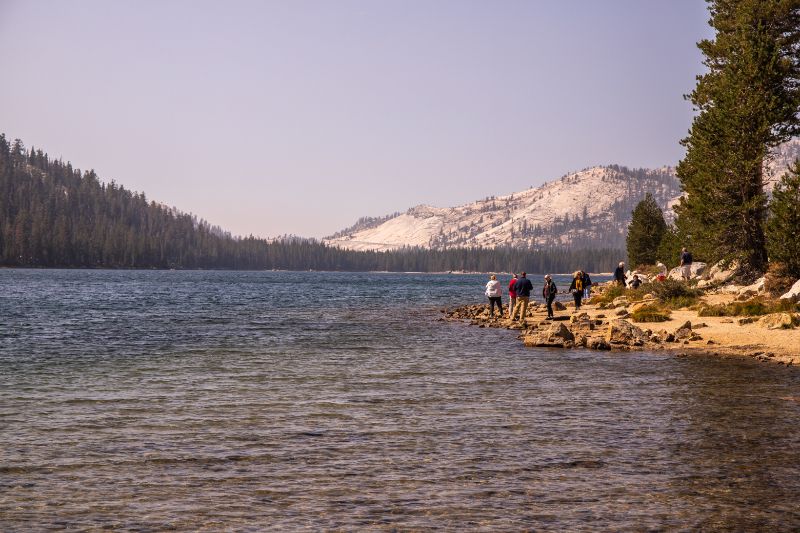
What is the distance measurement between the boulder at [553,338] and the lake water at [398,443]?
3445 millimetres

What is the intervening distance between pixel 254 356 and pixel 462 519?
18.4 m

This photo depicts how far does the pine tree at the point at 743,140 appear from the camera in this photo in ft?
128

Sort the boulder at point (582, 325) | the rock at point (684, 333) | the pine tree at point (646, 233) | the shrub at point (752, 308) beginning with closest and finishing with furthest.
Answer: the rock at point (684, 333), the shrub at point (752, 308), the boulder at point (582, 325), the pine tree at point (646, 233)

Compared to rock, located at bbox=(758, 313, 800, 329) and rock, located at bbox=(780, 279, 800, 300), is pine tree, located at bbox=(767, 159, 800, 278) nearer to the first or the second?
rock, located at bbox=(780, 279, 800, 300)

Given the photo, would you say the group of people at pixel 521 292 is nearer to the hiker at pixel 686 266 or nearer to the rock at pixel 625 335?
the rock at pixel 625 335

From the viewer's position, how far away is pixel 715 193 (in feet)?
132

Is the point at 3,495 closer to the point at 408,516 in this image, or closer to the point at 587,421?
the point at 408,516

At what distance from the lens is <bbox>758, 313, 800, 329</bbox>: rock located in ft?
90.3

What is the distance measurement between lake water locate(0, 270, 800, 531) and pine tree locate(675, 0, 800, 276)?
18.3m

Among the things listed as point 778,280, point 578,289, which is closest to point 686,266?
point 578,289

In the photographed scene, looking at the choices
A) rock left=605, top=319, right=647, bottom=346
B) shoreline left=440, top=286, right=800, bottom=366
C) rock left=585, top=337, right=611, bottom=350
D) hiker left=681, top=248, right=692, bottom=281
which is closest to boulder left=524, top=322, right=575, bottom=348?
shoreline left=440, top=286, right=800, bottom=366

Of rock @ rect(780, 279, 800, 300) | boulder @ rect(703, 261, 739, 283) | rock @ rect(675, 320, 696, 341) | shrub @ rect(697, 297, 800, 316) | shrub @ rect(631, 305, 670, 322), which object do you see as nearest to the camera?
rock @ rect(675, 320, 696, 341)

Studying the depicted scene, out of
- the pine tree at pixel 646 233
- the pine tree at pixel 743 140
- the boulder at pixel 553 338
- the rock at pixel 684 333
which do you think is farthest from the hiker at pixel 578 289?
the pine tree at pixel 646 233

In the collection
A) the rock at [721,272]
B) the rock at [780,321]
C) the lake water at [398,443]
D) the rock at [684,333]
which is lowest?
the lake water at [398,443]
